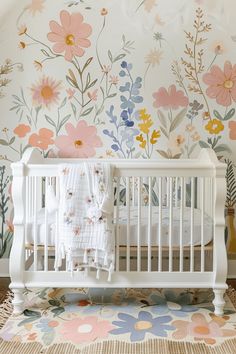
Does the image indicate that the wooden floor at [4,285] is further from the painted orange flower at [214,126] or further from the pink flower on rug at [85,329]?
the painted orange flower at [214,126]

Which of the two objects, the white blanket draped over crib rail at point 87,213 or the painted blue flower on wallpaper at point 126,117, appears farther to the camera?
the painted blue flower on wallpaper at point 126,117

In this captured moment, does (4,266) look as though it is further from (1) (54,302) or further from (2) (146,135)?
(2) (146,135)

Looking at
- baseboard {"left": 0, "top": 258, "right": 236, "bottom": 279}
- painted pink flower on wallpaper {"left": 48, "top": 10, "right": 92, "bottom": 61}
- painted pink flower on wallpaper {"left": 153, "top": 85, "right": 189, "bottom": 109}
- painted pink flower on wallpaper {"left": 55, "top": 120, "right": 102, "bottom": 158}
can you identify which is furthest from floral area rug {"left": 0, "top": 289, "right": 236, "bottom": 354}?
painted pink flower on wallpaper {"left": 48, "top": 10, "right": 92, "bottom": 61}

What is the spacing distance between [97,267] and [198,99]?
1.33 metres

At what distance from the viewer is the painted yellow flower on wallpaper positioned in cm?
287

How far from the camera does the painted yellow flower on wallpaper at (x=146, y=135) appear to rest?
113 inches

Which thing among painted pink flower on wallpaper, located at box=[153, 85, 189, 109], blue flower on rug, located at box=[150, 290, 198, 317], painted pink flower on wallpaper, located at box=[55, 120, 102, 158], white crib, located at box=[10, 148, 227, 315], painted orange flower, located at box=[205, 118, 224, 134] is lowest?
blue flower on rug, located at box=[150, 290, 198, 317]

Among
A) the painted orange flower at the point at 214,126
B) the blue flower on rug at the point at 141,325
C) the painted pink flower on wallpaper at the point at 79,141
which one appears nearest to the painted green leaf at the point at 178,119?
the painted orange flower at the point at 214,126

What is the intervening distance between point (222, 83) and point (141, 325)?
1.60 metres

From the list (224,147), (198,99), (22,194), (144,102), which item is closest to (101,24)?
(144,102)

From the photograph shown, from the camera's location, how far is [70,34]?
2.84 meters

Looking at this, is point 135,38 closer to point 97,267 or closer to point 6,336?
point 97,267

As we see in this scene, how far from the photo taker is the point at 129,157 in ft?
9.48

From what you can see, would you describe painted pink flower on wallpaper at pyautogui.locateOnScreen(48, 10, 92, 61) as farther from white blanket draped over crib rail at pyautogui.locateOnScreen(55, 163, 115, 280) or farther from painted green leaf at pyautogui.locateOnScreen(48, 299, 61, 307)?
painted green leaf at pyautogui.locateOnScreen(48, 299, 61, 307)
